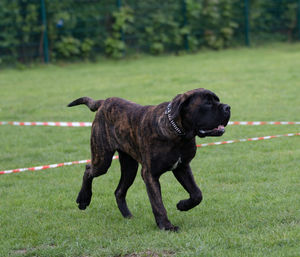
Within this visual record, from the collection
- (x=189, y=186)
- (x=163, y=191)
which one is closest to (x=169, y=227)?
(x=189, y=186)

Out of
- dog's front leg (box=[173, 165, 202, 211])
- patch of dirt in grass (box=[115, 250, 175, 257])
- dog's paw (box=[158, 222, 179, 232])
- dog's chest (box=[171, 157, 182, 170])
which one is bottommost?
dog's paw (box=[158, 222, 179, 232])

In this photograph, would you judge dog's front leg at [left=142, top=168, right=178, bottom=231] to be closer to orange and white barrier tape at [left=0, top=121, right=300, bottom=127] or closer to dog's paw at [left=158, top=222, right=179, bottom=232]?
dog's paw at [left=158, top=222, right=179, bottom=232]

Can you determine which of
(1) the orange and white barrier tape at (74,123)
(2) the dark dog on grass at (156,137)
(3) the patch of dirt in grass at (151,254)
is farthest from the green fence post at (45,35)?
(3) the patch of dirt in grass at (151,254)

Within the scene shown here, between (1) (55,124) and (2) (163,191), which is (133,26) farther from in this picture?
(2) (163,191)

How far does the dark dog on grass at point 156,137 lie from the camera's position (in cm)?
539

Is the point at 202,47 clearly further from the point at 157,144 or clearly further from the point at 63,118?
the point at 157,144

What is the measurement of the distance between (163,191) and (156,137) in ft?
5.75

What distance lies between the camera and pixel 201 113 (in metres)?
5.39

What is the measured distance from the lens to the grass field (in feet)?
17.6

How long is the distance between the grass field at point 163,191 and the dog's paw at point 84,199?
0.08 meters

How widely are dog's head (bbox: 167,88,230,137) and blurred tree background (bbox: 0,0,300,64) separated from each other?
15.8 meters

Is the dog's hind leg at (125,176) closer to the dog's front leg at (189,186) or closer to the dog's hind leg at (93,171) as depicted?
the dog's hind leg at (93,171)

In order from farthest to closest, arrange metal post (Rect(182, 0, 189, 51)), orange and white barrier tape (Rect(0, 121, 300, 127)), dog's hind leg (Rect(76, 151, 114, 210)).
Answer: metal post (Rect(182, 0, 189, 51))
orange and white barrier tape (Rect(0, 121, 300, 127))
dog's hind leg (Rect(76, 151, 114, 210))

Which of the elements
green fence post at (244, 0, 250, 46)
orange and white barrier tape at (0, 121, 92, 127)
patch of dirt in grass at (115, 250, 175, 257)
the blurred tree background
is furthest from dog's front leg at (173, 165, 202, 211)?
green fence post at (244, 0, 250, 46)
